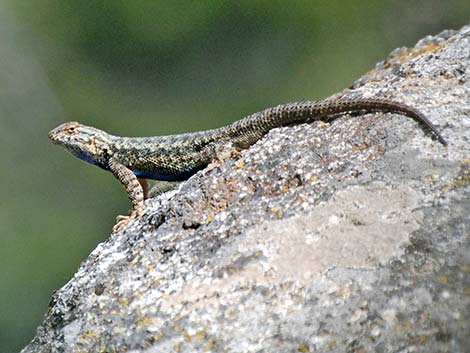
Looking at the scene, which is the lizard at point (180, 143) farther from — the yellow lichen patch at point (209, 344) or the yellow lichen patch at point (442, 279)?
the yellow lichen patch at point (209, 344)

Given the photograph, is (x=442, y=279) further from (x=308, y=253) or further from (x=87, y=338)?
(x=87, y=338)

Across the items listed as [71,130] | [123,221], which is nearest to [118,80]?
[71,130]

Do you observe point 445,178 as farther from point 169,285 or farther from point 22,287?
point 22,287

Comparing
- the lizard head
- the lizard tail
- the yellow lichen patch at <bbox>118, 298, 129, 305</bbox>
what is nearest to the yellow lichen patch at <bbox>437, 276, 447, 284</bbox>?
the lizard tail

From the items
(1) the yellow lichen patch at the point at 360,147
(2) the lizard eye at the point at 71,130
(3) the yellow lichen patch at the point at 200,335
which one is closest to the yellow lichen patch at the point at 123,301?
(3) the yellow lichen patch at the point at 200,335

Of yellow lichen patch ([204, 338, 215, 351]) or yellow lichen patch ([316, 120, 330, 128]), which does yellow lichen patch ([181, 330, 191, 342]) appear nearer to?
yellow lichen patch ([204, 338, 215, 351])

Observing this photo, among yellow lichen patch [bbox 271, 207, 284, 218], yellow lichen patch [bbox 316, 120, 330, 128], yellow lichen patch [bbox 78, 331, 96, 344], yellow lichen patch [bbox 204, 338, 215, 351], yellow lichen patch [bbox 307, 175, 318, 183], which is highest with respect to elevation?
yellow lichen patch [bbox 316, 120, 330, 128]
